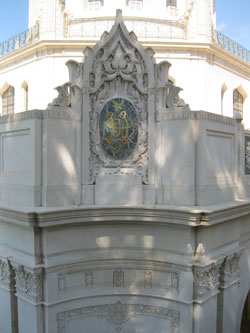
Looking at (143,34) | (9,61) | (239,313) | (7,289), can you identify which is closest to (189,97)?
(143,34)

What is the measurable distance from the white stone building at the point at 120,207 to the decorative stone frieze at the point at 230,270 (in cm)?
4

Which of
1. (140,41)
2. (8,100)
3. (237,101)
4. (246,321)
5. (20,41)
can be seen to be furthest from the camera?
(237,101)

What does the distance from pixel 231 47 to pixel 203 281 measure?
19.6 meters

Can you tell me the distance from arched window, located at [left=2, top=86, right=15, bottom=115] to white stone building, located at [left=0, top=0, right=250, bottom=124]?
1596mm

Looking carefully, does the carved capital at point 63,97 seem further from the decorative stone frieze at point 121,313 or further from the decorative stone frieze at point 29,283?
the decorative stone frieze at point 121,313

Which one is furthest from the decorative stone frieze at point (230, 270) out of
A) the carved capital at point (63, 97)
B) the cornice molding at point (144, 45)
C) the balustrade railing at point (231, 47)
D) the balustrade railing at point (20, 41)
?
the balustrade railing at point (20, 41)

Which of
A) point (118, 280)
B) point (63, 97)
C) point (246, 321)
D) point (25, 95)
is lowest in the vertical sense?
point (246, 321)

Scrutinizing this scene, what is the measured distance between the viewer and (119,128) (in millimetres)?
8430

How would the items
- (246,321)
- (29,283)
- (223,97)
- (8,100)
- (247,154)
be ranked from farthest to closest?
(8,100) < (223,97) < (246,321) < (247,154) < (29,283)

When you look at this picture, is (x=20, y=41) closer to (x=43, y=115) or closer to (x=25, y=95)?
(x=25, y=95)

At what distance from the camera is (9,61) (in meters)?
23.1

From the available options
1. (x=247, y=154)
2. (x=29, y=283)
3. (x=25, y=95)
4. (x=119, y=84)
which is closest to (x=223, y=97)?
(x=25, y=95)

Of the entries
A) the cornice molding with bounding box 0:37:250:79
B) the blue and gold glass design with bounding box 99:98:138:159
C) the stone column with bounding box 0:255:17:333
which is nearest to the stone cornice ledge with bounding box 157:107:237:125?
the blue and gold glass design with bounding box 99:98:138:159

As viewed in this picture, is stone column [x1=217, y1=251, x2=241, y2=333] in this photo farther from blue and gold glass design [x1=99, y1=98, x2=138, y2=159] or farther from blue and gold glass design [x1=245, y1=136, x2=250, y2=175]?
blue and gold glass design [x1=99, y1=98, x2=138, y2=159]
